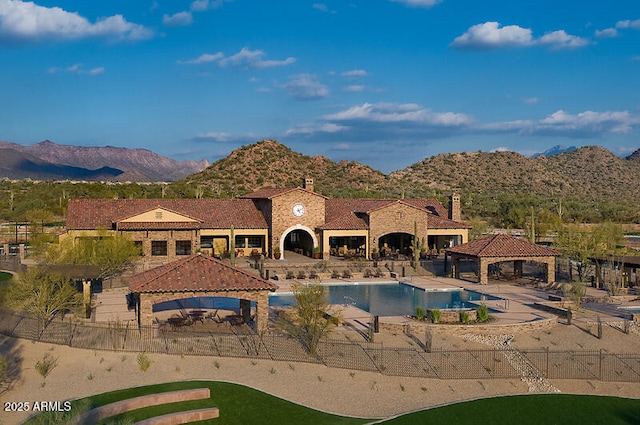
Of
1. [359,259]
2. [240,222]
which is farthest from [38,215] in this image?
[359,259]

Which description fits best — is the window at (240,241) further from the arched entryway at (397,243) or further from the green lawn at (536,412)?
the green lawn at (536,412)

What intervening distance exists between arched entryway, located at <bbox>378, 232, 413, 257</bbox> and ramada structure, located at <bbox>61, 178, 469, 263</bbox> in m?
0.09

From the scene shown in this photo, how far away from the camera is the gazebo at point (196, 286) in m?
23.7

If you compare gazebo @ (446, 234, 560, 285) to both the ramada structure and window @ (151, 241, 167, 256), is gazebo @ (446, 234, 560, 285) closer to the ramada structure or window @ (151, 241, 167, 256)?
the ramada structure

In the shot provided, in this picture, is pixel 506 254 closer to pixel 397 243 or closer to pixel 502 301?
pixel 502 301

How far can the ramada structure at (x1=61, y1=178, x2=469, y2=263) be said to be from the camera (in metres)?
45.4

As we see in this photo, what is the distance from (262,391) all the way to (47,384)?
20.1 feet

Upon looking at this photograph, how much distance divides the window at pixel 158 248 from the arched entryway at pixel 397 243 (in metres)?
16.7

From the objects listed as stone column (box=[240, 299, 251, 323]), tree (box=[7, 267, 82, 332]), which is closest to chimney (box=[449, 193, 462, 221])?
stone column (box=[240, 299, 251, 323])

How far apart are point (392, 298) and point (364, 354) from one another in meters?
12.5

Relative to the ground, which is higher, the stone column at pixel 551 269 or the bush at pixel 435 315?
the stone column at pixel 551 269

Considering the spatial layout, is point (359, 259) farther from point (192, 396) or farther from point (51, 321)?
point (192, 396)

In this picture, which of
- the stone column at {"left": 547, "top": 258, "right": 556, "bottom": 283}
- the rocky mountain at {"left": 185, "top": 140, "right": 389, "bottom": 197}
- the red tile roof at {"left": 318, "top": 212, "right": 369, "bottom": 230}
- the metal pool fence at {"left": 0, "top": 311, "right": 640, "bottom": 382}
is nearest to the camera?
the metal pool fence at {"left": 0, "top": 311, "right": 640, "bottom": 382}

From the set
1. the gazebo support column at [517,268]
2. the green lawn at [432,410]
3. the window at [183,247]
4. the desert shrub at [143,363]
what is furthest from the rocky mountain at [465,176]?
the green lawn at [432,410]
